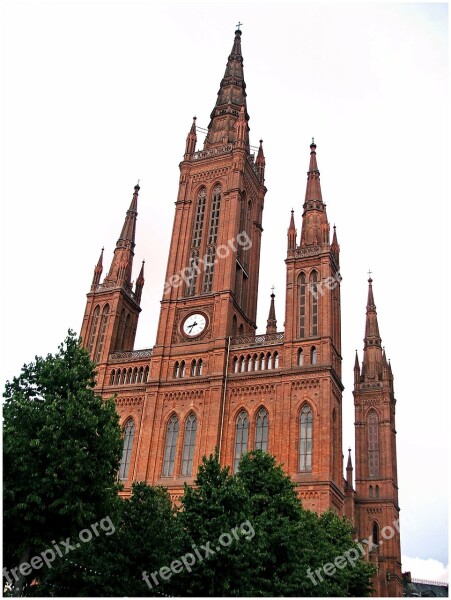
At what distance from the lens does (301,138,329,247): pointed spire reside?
5466 centimetres

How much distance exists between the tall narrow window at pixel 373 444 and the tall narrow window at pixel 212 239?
37.2 metres

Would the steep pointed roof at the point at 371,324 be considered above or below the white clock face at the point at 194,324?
above

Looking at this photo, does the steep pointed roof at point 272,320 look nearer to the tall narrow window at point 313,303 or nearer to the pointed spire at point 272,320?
the pointed spire at point 272,320

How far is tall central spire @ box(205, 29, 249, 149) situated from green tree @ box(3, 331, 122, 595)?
44.8 m

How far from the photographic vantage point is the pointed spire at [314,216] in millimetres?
54656

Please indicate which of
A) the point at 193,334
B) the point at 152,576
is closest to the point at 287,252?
the point at 193,334

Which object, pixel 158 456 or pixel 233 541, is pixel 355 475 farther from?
pixel 233 541

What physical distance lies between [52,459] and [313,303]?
101 ft

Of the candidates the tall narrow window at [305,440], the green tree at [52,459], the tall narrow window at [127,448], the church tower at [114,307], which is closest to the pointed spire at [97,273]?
the church tower at [114,307]

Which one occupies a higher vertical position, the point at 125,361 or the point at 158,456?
the point at 125,361

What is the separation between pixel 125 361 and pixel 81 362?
95.8 feet

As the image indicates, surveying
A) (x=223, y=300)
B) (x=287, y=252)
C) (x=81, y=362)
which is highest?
(x=287, y=252)

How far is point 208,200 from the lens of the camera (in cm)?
6206
